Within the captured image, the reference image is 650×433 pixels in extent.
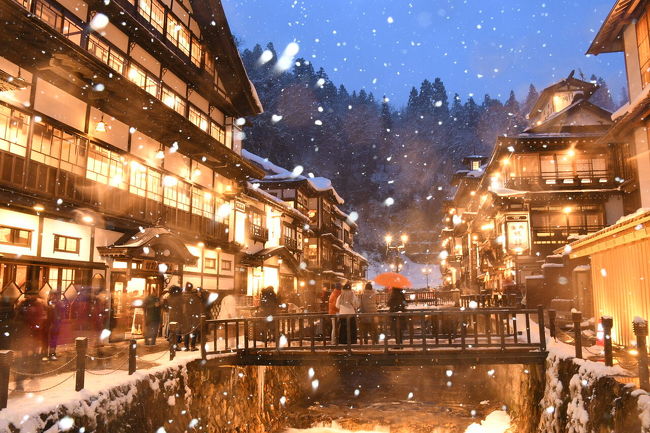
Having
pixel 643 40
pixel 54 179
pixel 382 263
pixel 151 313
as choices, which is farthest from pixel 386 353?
pixel 382 263

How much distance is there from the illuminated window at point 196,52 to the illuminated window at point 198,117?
7.75 feet

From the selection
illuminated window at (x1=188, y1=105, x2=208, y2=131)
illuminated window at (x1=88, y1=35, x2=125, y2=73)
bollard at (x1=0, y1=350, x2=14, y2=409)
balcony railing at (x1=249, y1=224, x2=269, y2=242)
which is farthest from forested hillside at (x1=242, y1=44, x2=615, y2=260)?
bollard at (x1=0, y1=350, x2=14, y2=409)

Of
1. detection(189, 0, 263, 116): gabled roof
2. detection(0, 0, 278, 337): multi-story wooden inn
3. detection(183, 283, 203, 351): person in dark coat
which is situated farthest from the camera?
detection(189, 0, 263, 116): gabled roof

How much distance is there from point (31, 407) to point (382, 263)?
278 ft

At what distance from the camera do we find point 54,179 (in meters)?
13.8

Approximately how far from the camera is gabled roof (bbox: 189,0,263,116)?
23.4 metres

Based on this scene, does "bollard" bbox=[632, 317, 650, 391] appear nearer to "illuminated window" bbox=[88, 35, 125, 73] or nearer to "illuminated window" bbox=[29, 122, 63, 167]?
"illuminated window" bbox=[29, 122, 63, 167]

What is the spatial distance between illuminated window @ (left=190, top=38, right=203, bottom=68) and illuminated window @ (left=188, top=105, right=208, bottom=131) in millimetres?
2362

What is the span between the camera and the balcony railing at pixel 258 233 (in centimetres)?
2920

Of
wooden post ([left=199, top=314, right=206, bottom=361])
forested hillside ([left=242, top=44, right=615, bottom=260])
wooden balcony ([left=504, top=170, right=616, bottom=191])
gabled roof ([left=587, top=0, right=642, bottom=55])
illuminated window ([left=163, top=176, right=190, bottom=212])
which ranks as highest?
forested hillside ([left=242, top=44, right=615, bottom=260])

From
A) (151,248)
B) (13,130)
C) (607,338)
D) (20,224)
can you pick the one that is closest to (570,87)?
(607,338)

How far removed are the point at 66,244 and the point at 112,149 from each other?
401cm

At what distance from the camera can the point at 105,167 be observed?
1647 cm

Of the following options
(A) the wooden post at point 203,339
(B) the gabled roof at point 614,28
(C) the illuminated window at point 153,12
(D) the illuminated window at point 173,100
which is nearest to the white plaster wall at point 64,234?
(A) the wooden post at point 203,339
